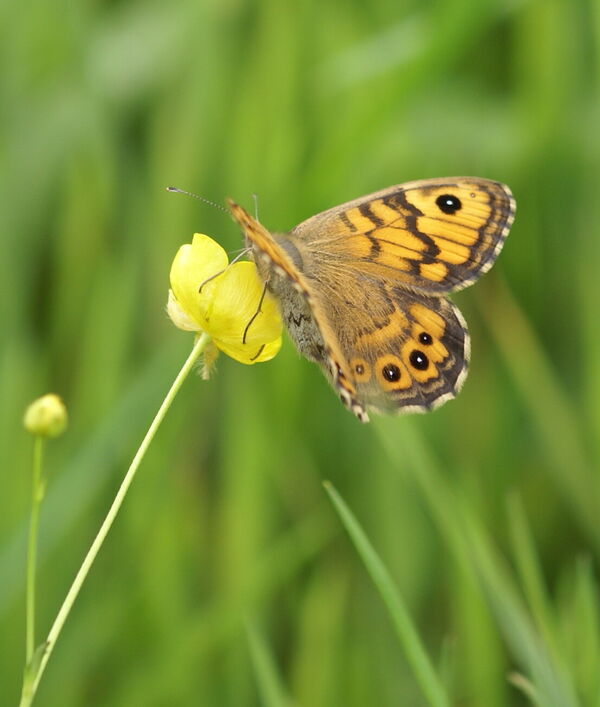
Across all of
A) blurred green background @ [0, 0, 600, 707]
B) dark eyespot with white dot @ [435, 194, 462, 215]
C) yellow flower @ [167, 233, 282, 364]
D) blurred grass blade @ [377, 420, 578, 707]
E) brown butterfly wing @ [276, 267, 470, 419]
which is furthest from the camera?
blurred green background @ [0, 0, 600, 707]

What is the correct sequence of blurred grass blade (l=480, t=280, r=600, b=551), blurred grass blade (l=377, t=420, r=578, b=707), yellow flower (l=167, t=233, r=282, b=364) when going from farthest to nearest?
blurred grass blade (l=480, t=280, r=600, b=551)
yellow flower (l=167, t=233, r=282, b=364)
blurred grass blade (l=377, t=420, r=578, b=707)

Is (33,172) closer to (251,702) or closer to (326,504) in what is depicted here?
(326,504)

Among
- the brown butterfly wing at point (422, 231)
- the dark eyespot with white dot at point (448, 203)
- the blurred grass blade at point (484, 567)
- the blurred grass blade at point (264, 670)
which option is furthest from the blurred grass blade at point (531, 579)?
the dark eyespot with white dot at point (448, 203)

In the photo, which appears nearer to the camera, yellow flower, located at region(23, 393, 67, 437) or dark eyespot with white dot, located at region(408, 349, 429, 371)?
yellow flower, located at region(23, 393, 67, 437)

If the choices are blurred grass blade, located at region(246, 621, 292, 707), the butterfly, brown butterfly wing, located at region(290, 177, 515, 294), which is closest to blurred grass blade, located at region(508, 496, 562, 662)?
the butterfly

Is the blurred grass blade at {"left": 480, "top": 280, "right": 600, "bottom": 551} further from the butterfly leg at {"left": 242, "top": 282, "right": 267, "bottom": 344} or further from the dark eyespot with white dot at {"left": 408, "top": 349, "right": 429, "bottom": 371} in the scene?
the butterfly leg at {"left": 242, "top": 282, "right": 267, "bottom": 344}

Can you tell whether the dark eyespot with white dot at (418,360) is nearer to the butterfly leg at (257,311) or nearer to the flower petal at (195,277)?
the butterfly leg at (257,311)

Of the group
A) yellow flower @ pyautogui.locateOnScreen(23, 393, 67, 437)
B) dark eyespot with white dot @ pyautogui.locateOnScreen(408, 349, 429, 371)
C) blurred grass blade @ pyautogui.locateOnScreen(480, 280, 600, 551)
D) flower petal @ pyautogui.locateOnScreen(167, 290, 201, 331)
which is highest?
flower petal @ pyautogui.locateOnScreen(167, 290, 201, 331)

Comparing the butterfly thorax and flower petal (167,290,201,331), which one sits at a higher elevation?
flower petal (167,290,201,331)
